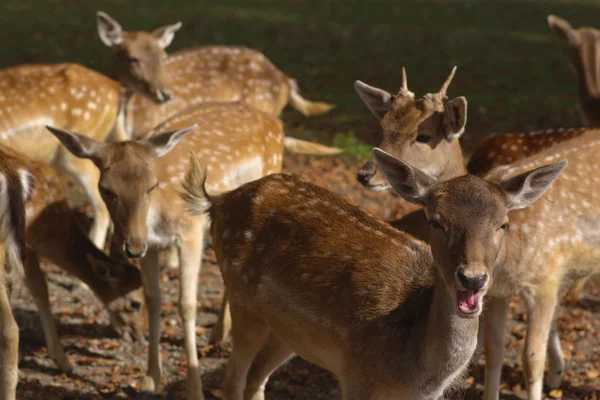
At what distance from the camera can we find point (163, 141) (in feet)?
18.1

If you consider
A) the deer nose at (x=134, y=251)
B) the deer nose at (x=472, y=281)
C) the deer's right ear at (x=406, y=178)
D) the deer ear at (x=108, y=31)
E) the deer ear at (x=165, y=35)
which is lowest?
the deer ear at (x=165, y=35)

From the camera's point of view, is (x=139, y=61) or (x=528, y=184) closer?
(x=528, y=184)

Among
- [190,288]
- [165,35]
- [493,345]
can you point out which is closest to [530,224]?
[493,345]

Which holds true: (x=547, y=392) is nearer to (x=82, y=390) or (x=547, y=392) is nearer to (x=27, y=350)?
(x=82, y=390)

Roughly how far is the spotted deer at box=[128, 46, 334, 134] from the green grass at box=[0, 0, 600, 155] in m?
1.56

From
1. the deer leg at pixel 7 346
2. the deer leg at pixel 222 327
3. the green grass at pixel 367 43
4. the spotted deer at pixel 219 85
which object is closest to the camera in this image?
the deer leg at pixel 7 346

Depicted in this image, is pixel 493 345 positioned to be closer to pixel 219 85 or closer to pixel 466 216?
pixel 466 216

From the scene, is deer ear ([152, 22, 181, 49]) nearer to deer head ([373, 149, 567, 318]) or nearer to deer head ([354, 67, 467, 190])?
deer head ([354, 67, 467, 190])

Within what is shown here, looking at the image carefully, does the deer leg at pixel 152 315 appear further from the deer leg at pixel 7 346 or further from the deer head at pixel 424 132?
the deer head at pixel 424 132

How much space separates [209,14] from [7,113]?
34.4ft

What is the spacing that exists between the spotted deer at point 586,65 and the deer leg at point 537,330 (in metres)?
3.26

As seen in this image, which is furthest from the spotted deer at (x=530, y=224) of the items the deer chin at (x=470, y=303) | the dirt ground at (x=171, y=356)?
the deer chin at (x=470, y=303)

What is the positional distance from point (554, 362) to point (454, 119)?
65.3 inches

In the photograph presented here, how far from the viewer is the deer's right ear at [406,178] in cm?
392
